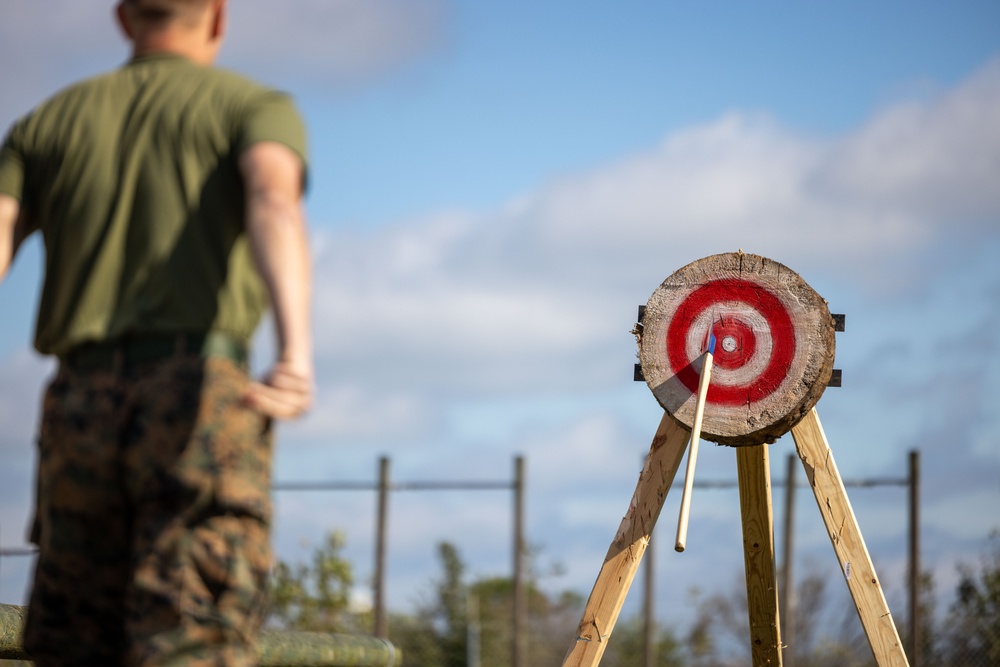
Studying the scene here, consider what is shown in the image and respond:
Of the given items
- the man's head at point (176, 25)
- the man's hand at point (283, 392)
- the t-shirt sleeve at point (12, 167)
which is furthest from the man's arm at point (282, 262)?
the t-shirt sleeve at point (12, 167)

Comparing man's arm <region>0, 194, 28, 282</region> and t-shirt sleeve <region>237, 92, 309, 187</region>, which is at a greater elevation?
t-shirt sleeve <region>237, 92, 309, 187</region>

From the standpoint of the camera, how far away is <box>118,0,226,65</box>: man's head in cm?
243

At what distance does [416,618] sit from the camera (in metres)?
12.5

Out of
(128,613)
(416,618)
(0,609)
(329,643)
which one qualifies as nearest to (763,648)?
(329,643)

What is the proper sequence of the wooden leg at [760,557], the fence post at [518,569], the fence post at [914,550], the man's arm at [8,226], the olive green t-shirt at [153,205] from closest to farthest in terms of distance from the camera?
the olive green t-shirt at [153,205], the man's arm at [8,226], the wooden leg at [760,557], the fence post at [914,550], the fence post at [518,569]

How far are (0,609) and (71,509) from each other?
6.30 ft

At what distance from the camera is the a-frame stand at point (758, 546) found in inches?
171

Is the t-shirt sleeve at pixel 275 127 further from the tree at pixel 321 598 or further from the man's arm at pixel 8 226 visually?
the tree at pixel 321 598

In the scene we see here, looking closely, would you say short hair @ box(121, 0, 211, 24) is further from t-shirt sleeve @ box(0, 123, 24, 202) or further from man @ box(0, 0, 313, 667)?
t-shirt sleeve @ box(0, 123, 24, 202)

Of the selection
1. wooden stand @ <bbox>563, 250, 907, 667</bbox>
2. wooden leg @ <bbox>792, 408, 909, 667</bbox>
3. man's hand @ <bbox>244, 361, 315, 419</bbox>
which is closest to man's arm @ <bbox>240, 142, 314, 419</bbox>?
man's hand @ <bbox>244, 361, 315, 419</bbox>

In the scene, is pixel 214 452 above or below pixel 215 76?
below

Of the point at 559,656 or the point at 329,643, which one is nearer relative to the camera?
the point at 329,643

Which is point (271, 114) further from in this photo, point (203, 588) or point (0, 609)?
point (0, 609)

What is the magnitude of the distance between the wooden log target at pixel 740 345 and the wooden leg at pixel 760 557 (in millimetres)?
191
